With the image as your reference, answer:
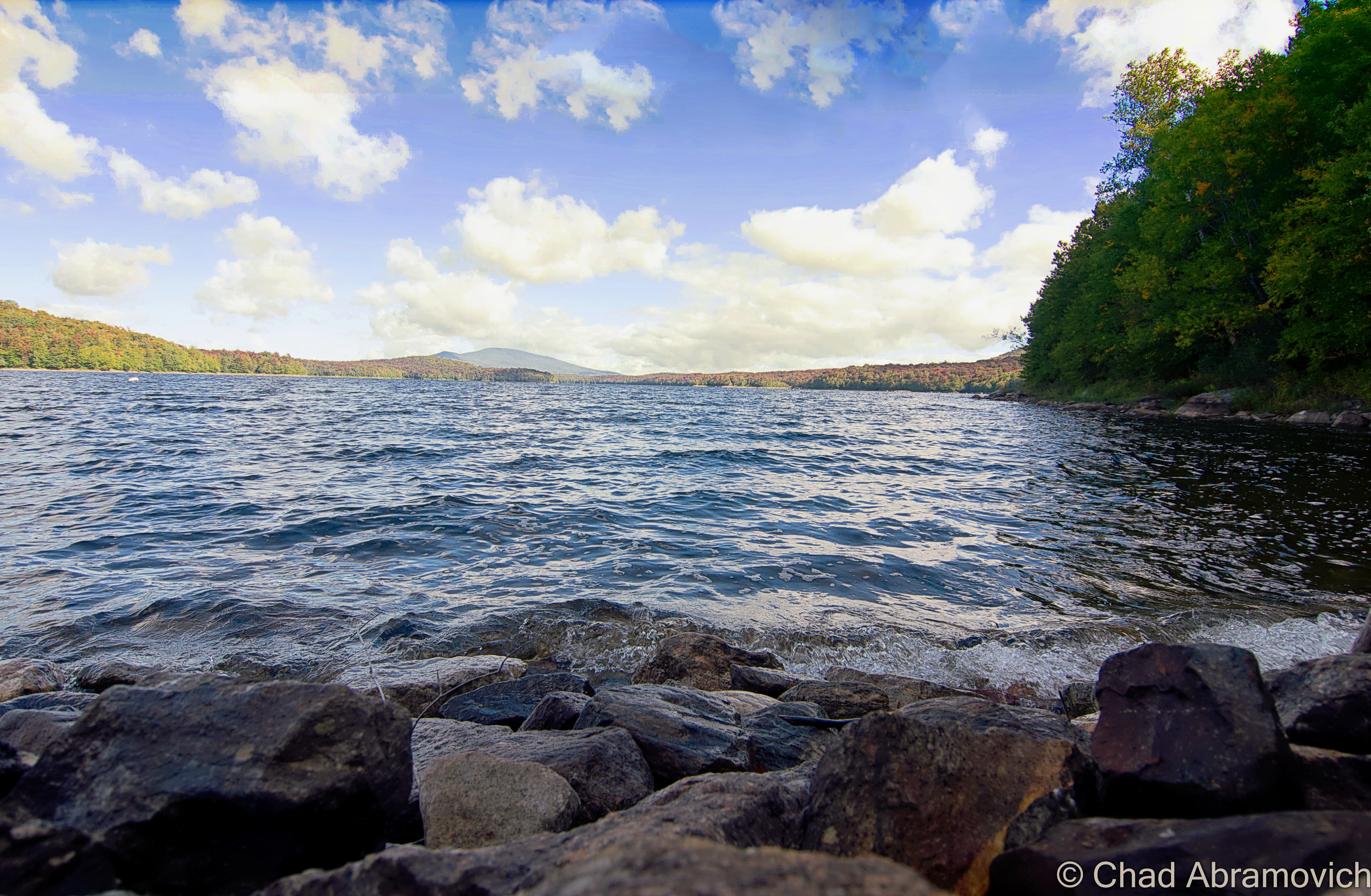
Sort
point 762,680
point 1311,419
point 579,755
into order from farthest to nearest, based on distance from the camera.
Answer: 1. point 1311,419
2. point 762,680
3. point 579,755

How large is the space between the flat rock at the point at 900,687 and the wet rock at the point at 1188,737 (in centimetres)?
257

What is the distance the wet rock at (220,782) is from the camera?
7.17ft

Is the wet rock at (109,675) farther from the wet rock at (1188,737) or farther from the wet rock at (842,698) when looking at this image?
the wet rock at (1188,737)

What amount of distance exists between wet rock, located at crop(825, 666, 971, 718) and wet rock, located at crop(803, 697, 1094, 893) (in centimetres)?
252

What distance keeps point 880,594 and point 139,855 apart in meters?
7.97

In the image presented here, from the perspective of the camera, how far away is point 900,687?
556cm

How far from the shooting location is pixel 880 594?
8469 mm

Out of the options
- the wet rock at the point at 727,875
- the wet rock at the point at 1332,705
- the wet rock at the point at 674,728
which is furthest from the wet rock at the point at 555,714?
the wet rock at the point at 1332,705

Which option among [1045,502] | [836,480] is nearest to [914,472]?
[836,480]

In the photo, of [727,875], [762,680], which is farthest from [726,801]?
[762,680]

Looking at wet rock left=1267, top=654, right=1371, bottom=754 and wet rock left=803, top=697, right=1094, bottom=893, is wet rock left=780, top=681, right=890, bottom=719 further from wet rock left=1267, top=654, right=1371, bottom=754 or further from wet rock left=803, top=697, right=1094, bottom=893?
wet rock left=1267, top=654, right=1371, bottom=754

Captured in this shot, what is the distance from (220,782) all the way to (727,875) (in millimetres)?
2173

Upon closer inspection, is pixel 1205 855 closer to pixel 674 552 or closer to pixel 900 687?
pixel 900 687

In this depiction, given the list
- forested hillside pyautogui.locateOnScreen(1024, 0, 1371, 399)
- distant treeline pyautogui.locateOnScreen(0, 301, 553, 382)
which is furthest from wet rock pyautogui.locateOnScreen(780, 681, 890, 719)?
distant treeline pyautogui.locateOnScreen(0, 301, 553, 382)
